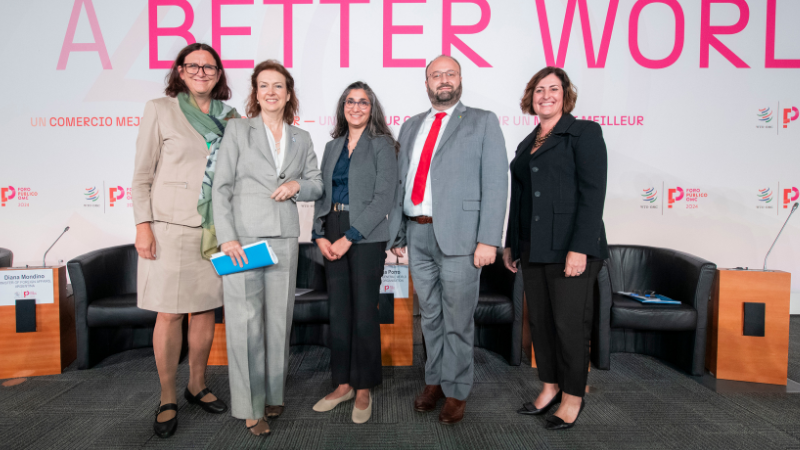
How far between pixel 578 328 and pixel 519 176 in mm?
806

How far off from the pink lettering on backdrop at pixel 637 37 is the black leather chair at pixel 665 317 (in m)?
1.94

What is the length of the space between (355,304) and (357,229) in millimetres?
408

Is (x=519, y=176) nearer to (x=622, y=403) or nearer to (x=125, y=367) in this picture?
(x=622, y=403)

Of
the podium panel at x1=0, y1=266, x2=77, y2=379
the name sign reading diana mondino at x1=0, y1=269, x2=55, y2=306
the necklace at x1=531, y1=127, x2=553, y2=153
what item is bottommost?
the podium panel at x1=0, y1=266, x2=77, y2=379

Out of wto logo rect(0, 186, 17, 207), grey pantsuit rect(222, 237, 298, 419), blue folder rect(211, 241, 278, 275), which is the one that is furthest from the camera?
wto logo rect(0, 186, 17, 207)

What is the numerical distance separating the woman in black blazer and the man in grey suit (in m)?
0.18

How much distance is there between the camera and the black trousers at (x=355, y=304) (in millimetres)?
1968

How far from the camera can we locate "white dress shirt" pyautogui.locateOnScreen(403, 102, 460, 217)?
2.00 metres

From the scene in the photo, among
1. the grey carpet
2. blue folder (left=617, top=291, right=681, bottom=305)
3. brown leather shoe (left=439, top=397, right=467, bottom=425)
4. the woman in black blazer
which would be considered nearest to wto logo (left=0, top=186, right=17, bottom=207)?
the grey carpet

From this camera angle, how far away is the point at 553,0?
149 inches

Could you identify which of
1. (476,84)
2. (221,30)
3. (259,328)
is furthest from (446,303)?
(221,30)

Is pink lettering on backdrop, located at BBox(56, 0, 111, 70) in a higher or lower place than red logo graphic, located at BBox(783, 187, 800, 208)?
higher

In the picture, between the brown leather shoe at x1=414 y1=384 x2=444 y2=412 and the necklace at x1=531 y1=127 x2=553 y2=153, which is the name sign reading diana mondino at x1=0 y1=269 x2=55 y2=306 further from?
the necklace at x1=531 y1=127 x2=553 y2=153

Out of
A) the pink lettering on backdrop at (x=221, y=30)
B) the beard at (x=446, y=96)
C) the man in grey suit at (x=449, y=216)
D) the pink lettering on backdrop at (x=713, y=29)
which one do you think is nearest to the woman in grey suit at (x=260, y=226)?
the man in grey suit at (x=449, y=216)
